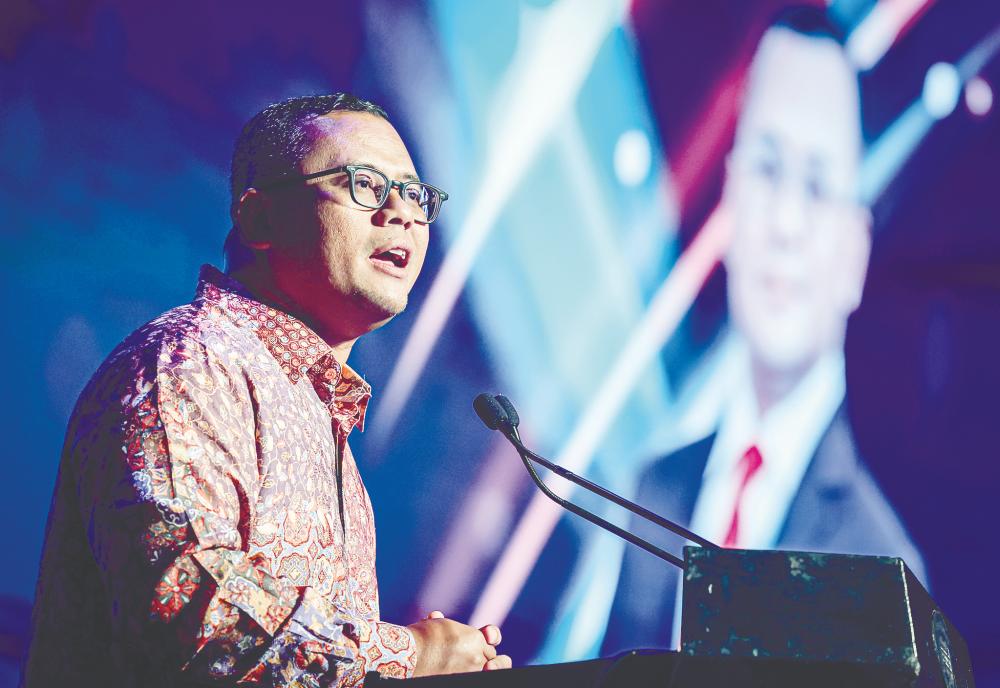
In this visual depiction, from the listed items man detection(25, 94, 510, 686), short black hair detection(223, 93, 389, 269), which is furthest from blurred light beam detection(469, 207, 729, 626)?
short black hair detection(223, 93, 389, 269)

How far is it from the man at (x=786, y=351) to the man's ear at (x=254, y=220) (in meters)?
1.48

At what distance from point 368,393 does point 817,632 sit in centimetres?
107

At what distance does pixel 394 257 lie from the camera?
1961 millimetres

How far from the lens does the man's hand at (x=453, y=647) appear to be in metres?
1.46

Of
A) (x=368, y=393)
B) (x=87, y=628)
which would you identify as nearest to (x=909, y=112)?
(x=368, y=393)

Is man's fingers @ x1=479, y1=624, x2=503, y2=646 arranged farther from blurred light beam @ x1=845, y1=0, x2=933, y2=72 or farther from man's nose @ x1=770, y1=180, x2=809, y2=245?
blurred light beam @ x1=845, y1=0, x2=933, y2=72

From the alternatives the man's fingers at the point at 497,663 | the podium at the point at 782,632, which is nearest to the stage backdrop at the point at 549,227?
the man's fingers at the point at 497,663

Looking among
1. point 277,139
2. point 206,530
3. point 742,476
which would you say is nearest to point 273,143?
point 277,139

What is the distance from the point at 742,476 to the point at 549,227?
910mm

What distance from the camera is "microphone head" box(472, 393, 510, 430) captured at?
5.92ft

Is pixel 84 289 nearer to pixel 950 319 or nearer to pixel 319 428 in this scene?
pixel 319 428

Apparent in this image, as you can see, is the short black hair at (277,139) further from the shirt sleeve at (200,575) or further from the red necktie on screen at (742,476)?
the red necktie on screen at (742,476)

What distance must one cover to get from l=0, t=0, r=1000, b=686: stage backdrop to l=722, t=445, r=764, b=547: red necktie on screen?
16cm

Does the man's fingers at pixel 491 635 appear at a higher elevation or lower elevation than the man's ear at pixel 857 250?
lower
